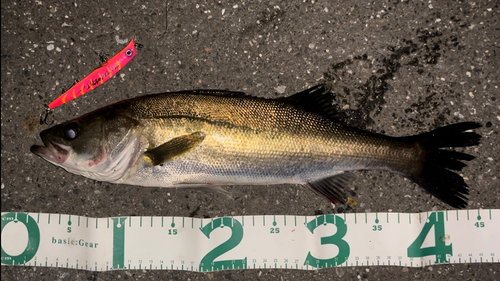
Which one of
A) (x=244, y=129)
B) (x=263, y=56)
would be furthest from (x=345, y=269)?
(x=263, y=56)

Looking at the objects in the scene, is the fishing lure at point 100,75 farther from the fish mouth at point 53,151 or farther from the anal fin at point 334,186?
the anal fin at point 334,186

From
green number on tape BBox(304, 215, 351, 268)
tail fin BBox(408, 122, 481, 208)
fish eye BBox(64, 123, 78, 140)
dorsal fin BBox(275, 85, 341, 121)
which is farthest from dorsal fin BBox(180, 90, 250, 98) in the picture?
tail fin BBox(408, 122, 481, 208)

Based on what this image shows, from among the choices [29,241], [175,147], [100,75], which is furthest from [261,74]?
[29,241]

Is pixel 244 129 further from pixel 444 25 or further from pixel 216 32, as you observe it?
pixel 444 25

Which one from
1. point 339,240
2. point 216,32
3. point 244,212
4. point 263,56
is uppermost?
point 216,32

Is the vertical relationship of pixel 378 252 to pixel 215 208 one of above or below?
below

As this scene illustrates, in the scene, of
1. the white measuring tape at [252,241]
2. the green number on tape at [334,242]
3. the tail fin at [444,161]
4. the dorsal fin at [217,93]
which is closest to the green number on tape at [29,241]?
the white measuring tape at [252,241]
